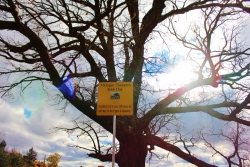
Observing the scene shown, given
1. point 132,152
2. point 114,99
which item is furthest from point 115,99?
point 132,152

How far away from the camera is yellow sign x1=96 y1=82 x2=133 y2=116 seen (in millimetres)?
4340

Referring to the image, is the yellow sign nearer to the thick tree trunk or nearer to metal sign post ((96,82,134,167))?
metal sign post ((96,82,134,167))

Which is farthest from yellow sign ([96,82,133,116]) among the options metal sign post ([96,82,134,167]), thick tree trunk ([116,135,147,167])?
thick tree trunk ([116,135,147,167])

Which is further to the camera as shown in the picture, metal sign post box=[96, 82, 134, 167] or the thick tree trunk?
the thick tree trunk

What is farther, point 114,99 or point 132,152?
point 132,152

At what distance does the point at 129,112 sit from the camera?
4.25m

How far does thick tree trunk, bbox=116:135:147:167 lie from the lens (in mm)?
7102

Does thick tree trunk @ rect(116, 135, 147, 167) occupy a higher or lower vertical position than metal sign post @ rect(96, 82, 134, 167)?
lower

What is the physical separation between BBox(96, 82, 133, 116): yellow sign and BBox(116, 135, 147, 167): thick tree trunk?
313 centimetres

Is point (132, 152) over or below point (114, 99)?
below

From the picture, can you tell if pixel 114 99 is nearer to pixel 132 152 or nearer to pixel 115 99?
pixel 115 99

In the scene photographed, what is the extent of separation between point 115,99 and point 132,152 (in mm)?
3231

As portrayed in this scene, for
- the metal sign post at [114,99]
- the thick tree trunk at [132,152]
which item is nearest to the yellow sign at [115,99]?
the metal sign post at [114,99]

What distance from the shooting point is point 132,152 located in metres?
7.19
